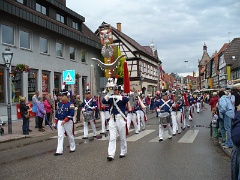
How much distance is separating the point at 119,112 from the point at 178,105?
237 inches

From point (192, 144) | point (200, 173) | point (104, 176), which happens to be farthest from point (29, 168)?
point (192, 144)

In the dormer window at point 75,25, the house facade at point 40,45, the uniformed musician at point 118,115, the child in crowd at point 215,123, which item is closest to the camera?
the uniformed musician at point 118,115

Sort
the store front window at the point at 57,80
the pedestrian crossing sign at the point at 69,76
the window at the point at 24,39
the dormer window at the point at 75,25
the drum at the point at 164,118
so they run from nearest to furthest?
the drum at the point at 164,118 < the pedestrian crossing sign at the point at 69,76 < the window at the point at 24,39 < the store front window at the point at 57,80 < the dormer window at the point at 75,25

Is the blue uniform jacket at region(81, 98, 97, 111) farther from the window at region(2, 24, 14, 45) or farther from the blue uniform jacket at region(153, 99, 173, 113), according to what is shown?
the window at region(2, 24, 14, 45)

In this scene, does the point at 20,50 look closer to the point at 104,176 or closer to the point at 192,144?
the point at 192,144

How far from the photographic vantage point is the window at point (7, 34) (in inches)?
800

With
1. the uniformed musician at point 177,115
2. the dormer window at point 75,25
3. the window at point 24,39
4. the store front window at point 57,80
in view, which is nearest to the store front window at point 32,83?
the window at point 24,39

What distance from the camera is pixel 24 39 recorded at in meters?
22.5

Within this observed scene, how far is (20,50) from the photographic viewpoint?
21.8m

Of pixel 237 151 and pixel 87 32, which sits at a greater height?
pixel 87 32

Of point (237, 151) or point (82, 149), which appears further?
point (82, 149)

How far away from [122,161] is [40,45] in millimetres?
17582

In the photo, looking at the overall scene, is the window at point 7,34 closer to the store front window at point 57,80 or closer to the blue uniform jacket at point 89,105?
the store front window at point 57,80

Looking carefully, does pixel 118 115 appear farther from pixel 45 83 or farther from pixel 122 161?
pixel 45 83
